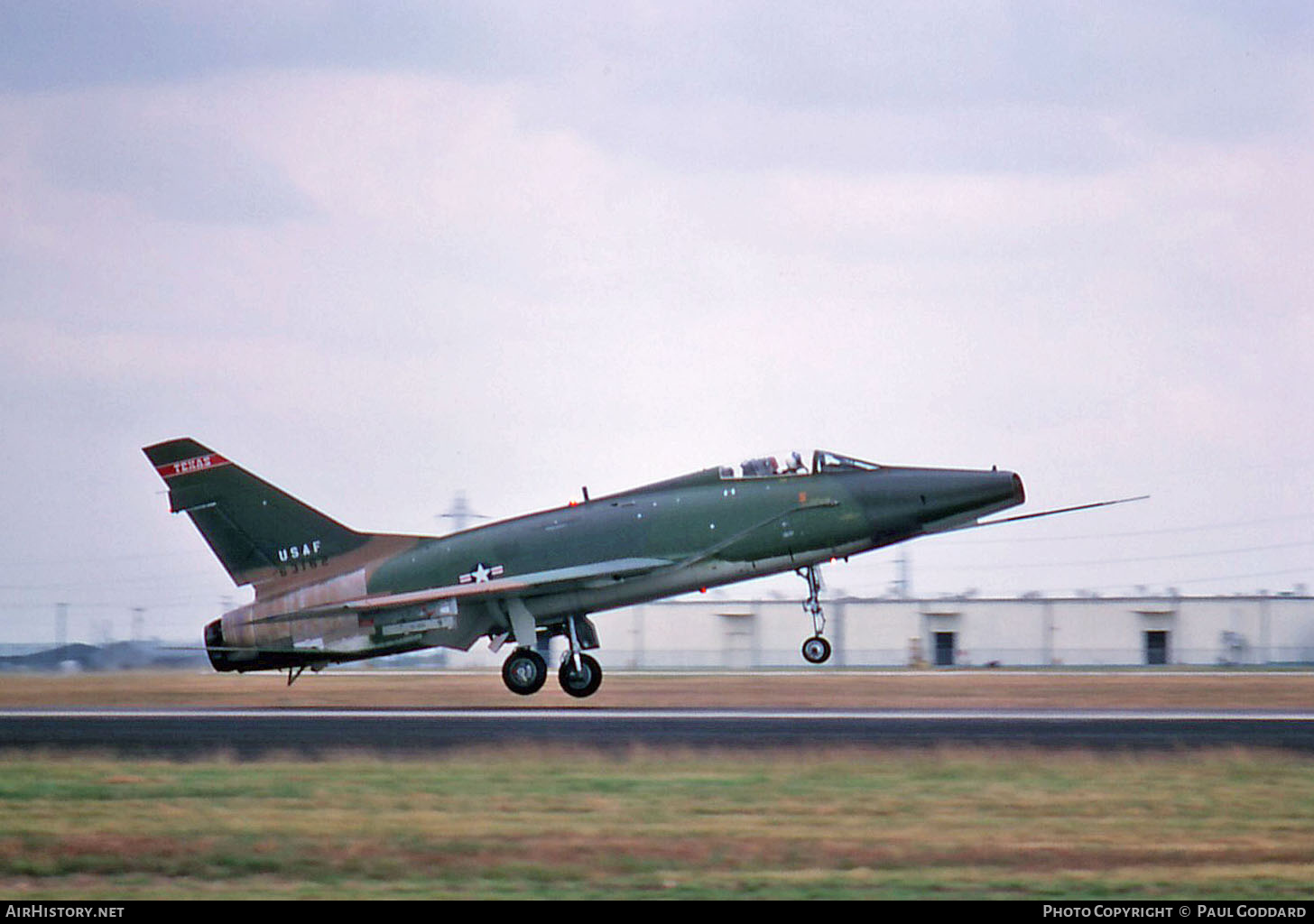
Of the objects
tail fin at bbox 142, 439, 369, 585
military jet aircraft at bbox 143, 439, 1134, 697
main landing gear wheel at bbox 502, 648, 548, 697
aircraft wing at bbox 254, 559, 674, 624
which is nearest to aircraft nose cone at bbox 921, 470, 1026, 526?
military jet aircraft at bbox 143, 439, 1134, 697

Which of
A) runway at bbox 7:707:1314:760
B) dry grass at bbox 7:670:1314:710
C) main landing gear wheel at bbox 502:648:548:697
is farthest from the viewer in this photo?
dry grass at bbox 7:670:1314:710

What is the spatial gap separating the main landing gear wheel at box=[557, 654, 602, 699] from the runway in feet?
5.51

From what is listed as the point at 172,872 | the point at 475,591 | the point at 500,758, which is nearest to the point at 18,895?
the point at 172,872

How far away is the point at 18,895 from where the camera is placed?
10133mm

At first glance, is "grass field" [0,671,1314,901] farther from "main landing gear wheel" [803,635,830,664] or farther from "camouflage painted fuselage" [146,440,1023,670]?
"camouflage painted fuselage" [146,440,1023,670]

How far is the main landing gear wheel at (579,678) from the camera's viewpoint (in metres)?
26.9

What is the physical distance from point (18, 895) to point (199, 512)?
1846cm

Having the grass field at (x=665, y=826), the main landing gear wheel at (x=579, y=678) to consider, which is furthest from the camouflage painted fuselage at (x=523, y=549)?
the grass field at (x=665, y=826)

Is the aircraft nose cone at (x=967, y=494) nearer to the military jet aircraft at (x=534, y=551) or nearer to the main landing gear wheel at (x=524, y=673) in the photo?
the military jet aircraft at (x=534, y=551)

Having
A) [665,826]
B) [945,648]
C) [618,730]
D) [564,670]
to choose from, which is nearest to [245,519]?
[564,670]

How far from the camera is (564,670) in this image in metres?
26.9

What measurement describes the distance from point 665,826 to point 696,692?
62.1 feet

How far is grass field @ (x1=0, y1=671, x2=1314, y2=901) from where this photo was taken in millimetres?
10445
